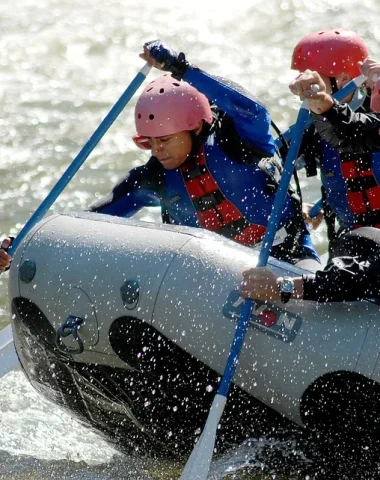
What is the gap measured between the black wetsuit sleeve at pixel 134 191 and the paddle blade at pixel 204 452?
1520 mm

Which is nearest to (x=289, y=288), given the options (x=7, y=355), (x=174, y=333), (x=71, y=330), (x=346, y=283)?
(x=346, y=283)

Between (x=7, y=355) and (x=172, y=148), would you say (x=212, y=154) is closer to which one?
(x=172, y=148)

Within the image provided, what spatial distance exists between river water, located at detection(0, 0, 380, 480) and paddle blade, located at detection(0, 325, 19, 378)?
73 cm

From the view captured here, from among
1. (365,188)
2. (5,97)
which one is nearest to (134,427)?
(365,188)

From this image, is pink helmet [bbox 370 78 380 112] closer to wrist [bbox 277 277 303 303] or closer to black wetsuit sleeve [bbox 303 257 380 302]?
black wetsuit sleeve [bbox 303 257 380 302]

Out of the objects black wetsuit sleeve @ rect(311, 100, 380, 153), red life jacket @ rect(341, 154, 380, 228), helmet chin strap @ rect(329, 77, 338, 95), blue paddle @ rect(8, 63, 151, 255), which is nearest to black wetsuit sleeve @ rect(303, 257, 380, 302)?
black wetsuit sleeve @ rect(311, 100, 380, 153)

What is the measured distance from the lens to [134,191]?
19.1ft


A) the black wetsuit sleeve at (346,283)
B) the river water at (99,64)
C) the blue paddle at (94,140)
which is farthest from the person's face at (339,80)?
the river water at (99,64)

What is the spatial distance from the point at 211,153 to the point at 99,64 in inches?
253

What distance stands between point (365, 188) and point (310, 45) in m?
0.81

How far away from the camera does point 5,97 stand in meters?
11.0

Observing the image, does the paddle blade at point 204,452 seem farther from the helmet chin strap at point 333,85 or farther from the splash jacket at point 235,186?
the helmet chin strap at point 333,85

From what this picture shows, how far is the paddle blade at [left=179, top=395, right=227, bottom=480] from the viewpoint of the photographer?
15.2 ft

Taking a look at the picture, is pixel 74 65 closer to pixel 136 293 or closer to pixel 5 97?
pixel 5 97
